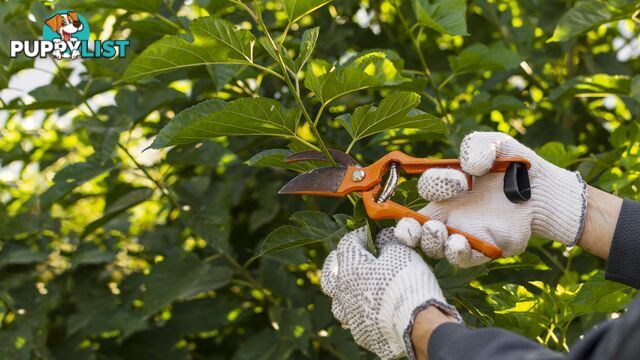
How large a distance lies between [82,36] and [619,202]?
60.5 inches

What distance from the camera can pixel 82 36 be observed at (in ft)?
7.87

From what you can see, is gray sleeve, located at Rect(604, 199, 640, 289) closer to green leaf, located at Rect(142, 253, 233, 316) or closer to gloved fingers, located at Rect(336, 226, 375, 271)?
gloved fingers, located at Rect(336, 226, 375, 271)

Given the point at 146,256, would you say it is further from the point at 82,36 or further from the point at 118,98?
the point at 82,36

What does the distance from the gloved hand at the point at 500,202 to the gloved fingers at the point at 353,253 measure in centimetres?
13

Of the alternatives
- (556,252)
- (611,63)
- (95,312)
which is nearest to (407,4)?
(611,63)

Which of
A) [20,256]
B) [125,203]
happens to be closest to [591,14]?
[125,203]

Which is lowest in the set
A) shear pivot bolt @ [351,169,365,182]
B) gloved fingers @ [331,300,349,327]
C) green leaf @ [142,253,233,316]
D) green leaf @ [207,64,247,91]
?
green leaf @ [142,253,233,316]

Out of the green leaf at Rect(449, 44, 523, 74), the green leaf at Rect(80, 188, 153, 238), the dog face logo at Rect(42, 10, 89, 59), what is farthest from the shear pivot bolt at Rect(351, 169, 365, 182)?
the dog face logo at Rect(42, 10, 89, 59)

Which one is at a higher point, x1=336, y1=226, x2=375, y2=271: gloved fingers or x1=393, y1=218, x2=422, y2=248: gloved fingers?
x1=393, y1=218, x2=422, y2=248: gloved fingers

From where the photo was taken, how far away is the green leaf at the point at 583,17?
2.05 m

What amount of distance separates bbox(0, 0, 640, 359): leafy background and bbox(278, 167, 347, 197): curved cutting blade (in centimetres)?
10

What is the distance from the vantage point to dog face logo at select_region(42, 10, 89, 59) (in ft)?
7.71

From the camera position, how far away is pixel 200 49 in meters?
1.57

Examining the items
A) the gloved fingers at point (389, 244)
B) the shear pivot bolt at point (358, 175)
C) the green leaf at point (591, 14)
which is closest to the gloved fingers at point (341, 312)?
the gloved fingers at point (389, 244)
